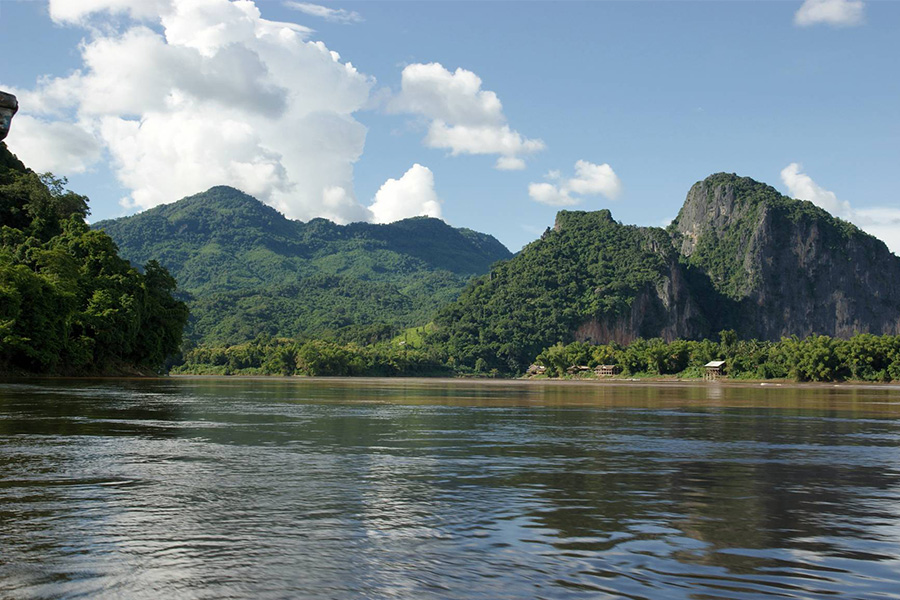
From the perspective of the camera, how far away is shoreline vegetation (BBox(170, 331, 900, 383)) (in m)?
122

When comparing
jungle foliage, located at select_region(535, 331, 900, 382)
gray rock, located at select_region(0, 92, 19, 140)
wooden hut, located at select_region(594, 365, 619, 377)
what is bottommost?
wooden hut, located at select_region(594, 365, 619, 377)

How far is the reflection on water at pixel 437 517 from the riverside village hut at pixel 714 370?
131380mm

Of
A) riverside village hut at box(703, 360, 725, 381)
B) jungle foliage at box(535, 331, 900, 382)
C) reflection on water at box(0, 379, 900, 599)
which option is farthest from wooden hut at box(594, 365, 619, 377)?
reflection on water at box(0, 379, 900, 599)

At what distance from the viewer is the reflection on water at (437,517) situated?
293 inches

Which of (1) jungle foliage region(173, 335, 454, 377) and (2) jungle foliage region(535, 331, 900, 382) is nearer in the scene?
(2) jungle foliage region(535, 331, 900, 382)

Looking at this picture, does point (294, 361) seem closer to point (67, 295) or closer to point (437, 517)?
point (67, 295)

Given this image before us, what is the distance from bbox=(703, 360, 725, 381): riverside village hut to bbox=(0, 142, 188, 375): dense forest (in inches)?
3803

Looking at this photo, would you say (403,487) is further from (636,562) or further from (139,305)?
(139,305)

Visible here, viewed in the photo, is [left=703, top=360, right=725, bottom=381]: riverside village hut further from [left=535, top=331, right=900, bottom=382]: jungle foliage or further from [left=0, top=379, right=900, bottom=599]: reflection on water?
[left=0, top=379, right=900, bottom=599]: reflection on water

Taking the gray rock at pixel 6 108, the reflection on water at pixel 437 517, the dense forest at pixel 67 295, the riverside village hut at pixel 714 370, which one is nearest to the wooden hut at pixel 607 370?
the riverside village hut at pixel 714 370

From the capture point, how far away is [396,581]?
7.41 m

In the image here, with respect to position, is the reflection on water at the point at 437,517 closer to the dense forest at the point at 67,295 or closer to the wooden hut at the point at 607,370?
the dense forest at the point at 67,295

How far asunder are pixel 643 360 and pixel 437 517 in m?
161

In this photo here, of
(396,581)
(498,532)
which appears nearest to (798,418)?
(498,532)
